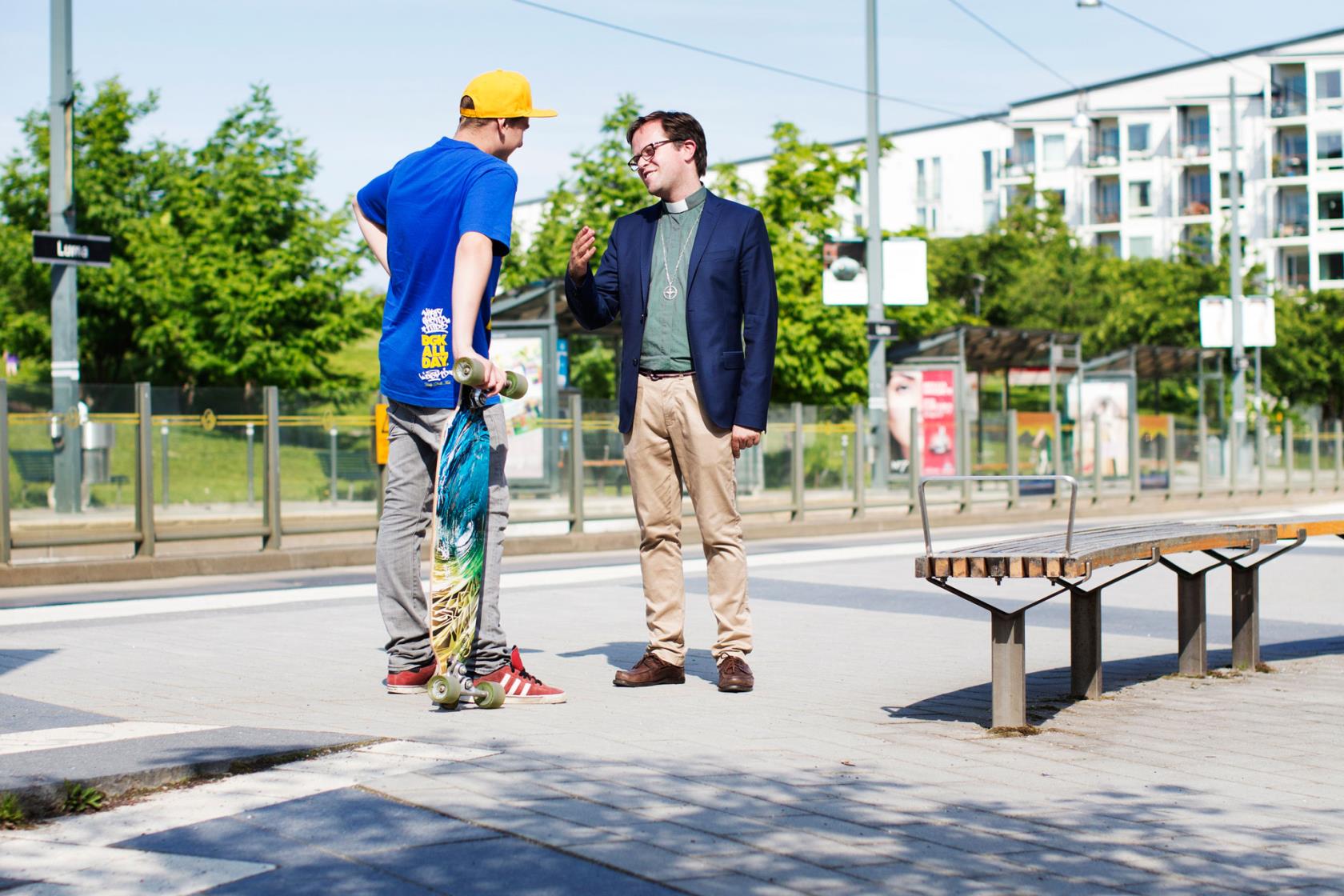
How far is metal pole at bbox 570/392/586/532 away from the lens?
642 inches

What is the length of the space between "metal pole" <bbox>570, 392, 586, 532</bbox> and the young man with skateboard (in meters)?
10.9

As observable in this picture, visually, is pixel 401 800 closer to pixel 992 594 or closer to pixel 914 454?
pixel 992 594

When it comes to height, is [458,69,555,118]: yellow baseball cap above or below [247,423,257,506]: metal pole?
above

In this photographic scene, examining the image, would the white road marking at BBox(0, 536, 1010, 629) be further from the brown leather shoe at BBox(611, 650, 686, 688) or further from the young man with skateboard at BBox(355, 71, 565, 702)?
the young man with skateboard at BBox(355, 71, 565, 702)

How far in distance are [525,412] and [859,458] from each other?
15.0ft

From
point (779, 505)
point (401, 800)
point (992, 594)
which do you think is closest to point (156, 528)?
point (992, 594)

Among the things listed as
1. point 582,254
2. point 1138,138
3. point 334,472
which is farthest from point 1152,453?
point 1138,138

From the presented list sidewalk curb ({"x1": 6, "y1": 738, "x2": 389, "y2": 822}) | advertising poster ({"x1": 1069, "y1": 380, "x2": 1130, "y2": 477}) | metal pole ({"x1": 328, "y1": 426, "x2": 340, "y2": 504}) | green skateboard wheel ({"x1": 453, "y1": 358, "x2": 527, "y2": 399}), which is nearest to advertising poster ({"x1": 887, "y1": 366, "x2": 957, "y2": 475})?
advertising poster ({"x1": 1069, "y1": 380, "x2": 1130, "y2": 477})

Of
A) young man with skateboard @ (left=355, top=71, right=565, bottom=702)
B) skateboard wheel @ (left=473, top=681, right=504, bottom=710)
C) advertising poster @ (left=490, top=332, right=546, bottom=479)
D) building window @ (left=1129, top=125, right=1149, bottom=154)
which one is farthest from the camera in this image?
building window @ (left=1129, top=125, right=1149, bottom=154)

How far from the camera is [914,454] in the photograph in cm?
2198

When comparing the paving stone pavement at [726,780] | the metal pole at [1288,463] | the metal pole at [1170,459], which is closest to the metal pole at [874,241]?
the metal pole at [1170,459]

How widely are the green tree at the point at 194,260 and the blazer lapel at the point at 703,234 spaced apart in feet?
99.3

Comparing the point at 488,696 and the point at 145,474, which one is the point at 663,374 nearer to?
the point at 488,696

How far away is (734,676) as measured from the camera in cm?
550
